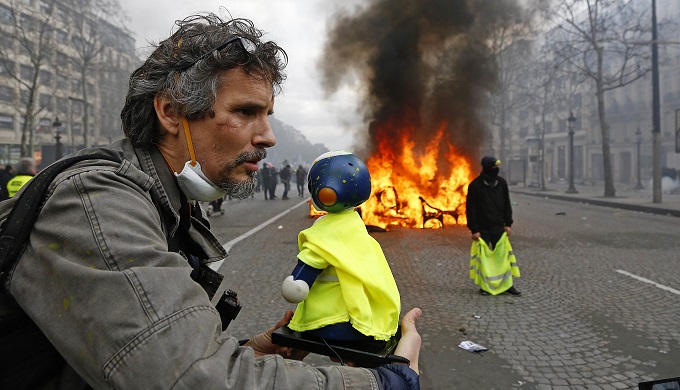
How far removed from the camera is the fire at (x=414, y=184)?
44.2 ft

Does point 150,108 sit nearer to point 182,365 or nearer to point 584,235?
point 182,365

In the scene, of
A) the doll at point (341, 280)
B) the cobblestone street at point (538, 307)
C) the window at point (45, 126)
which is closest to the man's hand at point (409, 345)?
the doll at point (341, 280)

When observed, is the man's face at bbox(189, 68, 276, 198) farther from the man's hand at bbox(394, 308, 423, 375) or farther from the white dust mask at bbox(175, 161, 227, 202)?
the man's hand at bbox(394, 308, 423, 375)

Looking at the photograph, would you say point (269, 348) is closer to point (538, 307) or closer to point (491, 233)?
point (538, 307)

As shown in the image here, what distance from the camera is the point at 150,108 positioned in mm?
1316

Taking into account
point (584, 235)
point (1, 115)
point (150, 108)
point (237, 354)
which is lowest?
point (584, 235)

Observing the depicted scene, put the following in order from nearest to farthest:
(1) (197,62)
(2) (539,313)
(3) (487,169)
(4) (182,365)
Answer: (4) (182,365)
(1) (197,62)
(2) (539,313)
(3) (487,169)

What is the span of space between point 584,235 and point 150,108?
37.5 ft

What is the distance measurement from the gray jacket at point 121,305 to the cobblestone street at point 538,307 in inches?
109

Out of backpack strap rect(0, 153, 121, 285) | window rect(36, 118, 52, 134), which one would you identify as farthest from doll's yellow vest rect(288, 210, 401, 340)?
window rect(36, 118, 52, 134)

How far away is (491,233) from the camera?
20.0ft

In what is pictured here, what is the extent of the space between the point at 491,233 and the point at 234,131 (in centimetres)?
537

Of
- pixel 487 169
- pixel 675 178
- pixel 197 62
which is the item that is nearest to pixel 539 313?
pixel 487 169

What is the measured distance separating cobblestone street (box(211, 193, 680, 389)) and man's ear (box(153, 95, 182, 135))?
275 cm
